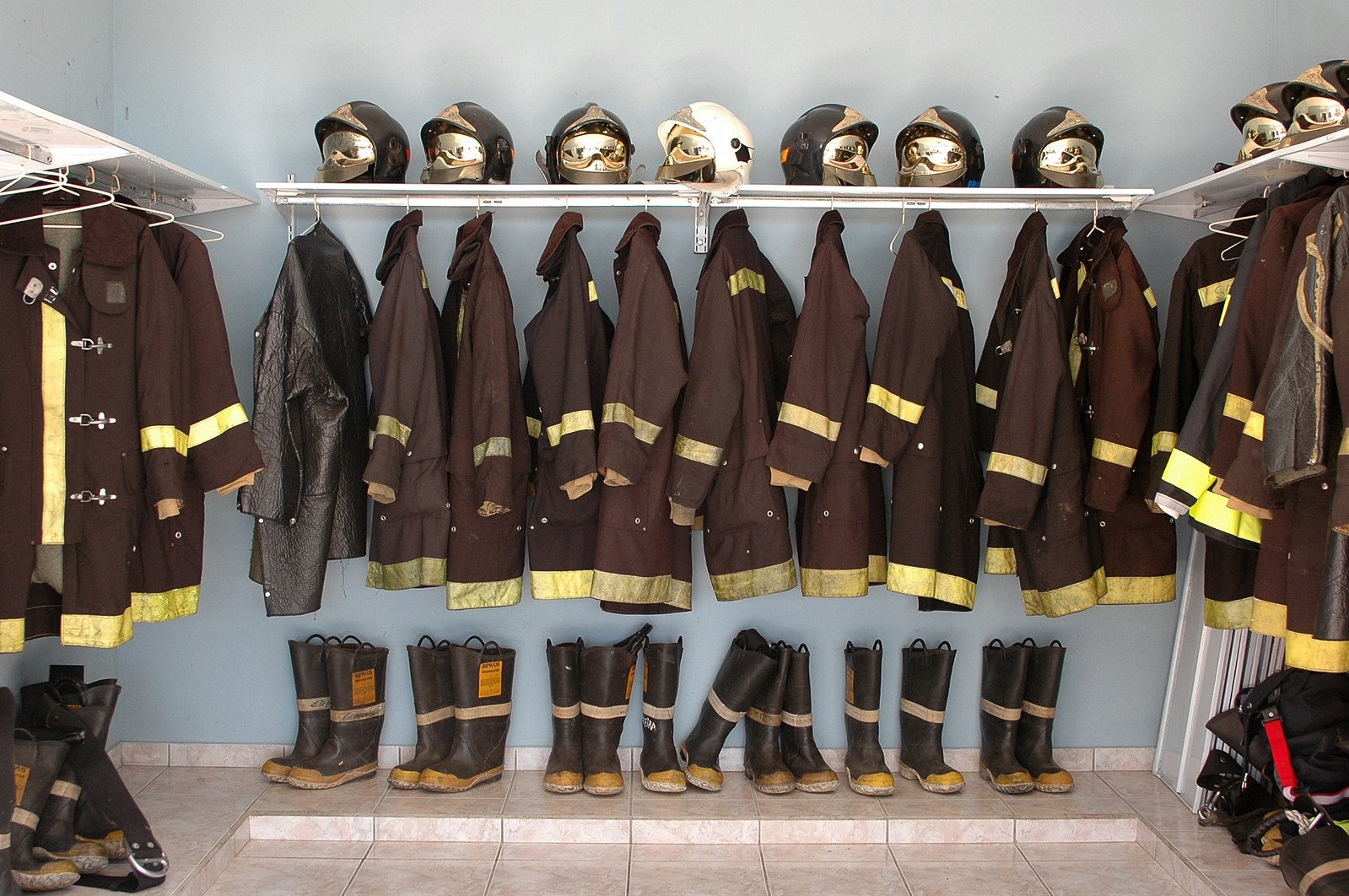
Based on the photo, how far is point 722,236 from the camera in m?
3.17

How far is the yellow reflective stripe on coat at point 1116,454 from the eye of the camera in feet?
9.93

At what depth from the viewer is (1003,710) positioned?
11.3 feet

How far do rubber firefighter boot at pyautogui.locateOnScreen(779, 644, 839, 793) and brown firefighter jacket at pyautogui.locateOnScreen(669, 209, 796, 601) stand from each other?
41 centimetres

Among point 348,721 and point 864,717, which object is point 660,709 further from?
point 348,721

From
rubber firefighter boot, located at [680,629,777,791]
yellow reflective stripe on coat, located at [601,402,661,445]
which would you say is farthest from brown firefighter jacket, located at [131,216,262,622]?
rubber firefighter boot, located at [680,629,777,791]

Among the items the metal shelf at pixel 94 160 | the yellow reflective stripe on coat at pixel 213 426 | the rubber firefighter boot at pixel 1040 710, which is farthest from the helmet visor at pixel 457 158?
the rubber firefighter boot at pixel 1040 710

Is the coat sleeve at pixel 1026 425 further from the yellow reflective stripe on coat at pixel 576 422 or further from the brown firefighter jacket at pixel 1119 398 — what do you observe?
the yellow reflective stripe on coat at pixel 576 422

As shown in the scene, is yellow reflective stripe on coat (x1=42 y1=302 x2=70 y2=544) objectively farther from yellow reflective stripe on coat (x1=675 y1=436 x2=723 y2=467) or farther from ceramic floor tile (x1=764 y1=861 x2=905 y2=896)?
ceramic floor tile (x1=764 y1=861 x2=905 y2=896)

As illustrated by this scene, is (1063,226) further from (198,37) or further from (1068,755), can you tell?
(198,37)

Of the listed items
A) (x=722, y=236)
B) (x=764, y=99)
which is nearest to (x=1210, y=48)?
(x=764, y=99)

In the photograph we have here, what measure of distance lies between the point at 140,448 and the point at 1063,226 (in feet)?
9.85

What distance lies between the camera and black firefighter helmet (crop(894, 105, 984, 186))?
10.4 feet

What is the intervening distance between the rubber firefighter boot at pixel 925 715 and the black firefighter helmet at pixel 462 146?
213cm

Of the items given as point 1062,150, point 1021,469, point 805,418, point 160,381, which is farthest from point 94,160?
point 1062,150
